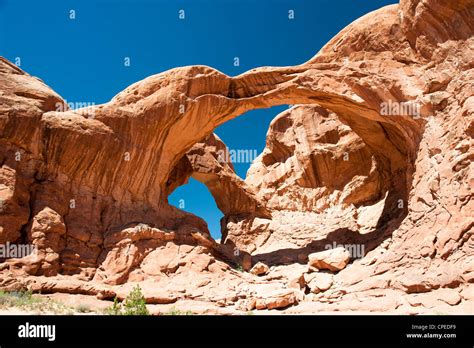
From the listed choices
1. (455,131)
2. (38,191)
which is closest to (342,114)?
(455,131)

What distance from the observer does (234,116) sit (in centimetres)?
1959

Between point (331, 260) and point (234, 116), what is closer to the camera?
point (331, 260)

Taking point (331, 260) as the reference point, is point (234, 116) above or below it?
above

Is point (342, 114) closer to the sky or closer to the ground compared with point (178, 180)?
closer to the sky

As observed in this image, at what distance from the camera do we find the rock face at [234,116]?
1266 cm

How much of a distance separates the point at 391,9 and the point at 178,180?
14.1m

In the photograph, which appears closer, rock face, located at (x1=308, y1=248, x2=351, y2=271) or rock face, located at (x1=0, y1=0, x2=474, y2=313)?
rock face, located at (x1=0, y1=0, x2=474, y2=313)

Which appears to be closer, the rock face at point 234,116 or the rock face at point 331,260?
the rock face at point 234,116

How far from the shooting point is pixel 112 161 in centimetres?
1708

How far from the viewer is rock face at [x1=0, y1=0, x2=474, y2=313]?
12.7 meters
